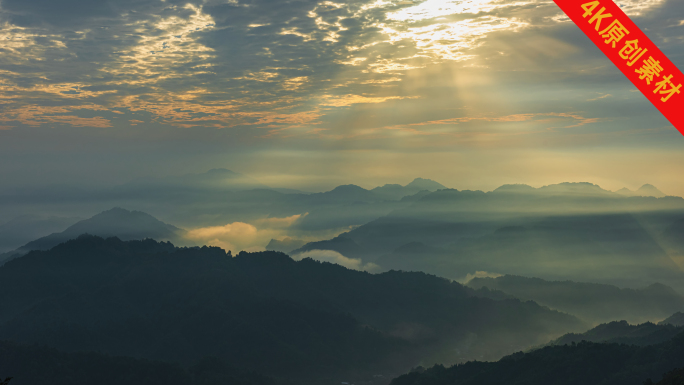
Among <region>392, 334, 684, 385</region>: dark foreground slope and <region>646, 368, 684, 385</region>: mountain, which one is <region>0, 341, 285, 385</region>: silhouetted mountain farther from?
<region>646, 368, 684, 385</region>: mountain

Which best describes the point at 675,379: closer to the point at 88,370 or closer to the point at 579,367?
the point at 579,367

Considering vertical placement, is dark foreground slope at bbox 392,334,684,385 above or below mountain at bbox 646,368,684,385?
below

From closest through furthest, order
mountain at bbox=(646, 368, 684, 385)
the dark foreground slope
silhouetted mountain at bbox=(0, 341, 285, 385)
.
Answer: mountain at bbox=(646, 368, 684, 385)
the dark foreground slope
silhouetted mountain at bbox=(0, 341, 285, 385)

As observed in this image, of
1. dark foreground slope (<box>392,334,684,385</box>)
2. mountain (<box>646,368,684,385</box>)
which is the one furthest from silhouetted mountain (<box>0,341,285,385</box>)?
mountain (<box>646,368,684,385</box>)

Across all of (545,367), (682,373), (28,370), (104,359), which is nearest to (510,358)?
(545,367)

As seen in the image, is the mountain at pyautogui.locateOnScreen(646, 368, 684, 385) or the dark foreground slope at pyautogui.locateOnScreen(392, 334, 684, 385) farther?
the dark foreground slope at pyautogui.locateOnScreen(392, 334, 684, 385)

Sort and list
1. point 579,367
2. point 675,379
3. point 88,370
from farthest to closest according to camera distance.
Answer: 1. point 88,370
2. point 579,367
3. point 675,379

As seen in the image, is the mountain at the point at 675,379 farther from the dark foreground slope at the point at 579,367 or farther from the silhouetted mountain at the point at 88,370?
the silhouetted mountain at the point at 88,370

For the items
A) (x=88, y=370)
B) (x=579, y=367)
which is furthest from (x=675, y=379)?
(x=88, y=370)

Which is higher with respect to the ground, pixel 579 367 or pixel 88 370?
pixel 88 370

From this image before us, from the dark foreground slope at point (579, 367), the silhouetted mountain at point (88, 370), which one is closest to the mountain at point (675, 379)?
the dark foreground slope at point (579, 367)
